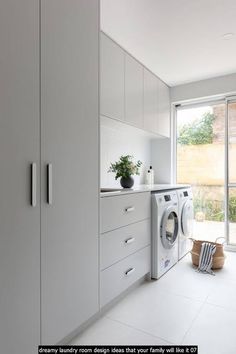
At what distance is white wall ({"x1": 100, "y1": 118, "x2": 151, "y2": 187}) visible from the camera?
278cm

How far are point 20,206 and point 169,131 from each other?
2.99 metres

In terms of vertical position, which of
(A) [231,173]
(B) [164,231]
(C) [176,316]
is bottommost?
(C) [176,316]

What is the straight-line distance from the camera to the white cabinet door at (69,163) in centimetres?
128

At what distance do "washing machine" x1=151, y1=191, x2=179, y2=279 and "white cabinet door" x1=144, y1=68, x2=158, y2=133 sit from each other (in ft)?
3.12

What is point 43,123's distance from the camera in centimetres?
125

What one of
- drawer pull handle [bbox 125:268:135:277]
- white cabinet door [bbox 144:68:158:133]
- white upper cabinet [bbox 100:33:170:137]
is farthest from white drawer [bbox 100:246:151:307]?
white cabinet door [bbox 144:68:158:133]

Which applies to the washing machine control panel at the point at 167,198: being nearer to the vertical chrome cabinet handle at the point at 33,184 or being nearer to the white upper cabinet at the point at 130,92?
the white upper cabinet at the point at 130,92

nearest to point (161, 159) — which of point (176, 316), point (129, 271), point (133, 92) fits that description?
point (133, 92)

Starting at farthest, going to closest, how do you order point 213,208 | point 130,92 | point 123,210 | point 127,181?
point 213,208
point 130,92
point 127,181
point 123,210

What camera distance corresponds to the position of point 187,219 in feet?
10.3

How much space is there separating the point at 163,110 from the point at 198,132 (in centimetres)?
69

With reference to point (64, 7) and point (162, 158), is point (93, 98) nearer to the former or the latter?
point (64, 7)

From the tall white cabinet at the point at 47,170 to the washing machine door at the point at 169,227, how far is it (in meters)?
1.09

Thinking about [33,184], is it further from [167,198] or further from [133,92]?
[133,92]
